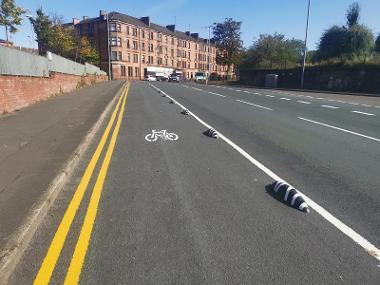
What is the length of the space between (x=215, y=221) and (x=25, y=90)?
1416 cm

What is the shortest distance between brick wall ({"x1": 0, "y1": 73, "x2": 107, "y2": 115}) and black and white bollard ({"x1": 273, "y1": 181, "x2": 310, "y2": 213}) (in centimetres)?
1131

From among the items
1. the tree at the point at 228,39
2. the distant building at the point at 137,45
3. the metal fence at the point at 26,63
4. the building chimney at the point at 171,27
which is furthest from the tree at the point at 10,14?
the building chimney at the point at 171,27

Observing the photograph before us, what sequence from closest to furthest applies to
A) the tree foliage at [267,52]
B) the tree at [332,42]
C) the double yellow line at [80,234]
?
the double yellow line at [80,234], the tree at [332,42], the tree foliage at [267,52]

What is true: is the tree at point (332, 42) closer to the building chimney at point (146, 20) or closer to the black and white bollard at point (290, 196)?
the black and white bollard at point (290, 196)

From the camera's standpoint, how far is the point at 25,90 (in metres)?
15.7

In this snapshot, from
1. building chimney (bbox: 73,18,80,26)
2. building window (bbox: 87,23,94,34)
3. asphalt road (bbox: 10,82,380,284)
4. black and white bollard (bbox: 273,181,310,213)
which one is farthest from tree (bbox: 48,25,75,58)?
black and white bollard (bbox: 273,181,310,213)

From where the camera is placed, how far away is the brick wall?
1310 cm

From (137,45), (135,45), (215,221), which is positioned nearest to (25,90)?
(215,221)

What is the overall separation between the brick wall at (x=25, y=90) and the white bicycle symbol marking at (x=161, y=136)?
6.38 metres

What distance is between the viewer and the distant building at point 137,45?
9525 centimetres

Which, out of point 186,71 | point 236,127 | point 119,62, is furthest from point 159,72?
point 236,127

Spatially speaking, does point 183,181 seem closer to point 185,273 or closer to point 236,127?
point 185,273

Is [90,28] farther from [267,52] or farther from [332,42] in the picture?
[332,42]

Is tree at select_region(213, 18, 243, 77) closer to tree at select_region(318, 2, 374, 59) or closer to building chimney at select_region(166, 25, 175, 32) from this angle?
building chimney at select_region(166, 25, 175, 32)
